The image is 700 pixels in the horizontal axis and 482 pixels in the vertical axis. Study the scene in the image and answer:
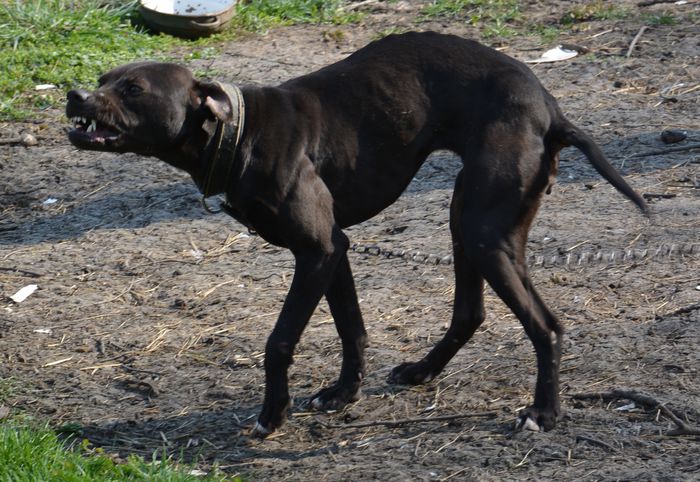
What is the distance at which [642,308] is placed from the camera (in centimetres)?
625

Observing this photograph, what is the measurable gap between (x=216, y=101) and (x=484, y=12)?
6.75m

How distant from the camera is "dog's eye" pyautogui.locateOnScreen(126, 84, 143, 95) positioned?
5.13 m

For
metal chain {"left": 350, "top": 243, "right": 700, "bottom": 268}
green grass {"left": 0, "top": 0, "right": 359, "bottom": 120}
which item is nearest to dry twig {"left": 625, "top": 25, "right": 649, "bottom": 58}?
green grass {"left": 0, "top": 0, "right": 359, "bottom": 120}

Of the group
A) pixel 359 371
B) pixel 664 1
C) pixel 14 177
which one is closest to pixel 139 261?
pixel 14 177

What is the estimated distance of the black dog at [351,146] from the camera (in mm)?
5133

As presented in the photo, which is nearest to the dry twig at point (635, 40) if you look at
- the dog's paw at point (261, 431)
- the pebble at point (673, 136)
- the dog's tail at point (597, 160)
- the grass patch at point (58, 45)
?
the pebble at point (673, 136)

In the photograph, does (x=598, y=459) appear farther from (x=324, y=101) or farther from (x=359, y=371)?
(x=324, y=101)

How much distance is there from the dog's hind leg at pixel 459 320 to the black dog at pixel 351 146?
0.74ft

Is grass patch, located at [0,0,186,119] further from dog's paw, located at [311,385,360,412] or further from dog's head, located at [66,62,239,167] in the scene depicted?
dog's paw, located at [311,385,360,412]

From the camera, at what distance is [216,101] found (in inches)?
202

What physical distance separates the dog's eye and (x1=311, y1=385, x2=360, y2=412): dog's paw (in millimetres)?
1687

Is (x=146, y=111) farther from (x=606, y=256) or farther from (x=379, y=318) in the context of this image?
(x=606, y=256)

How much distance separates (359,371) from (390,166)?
39.5 inches

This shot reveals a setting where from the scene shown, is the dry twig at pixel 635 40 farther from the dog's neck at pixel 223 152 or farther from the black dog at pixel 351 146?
the dog's neck at pixel 223 152
